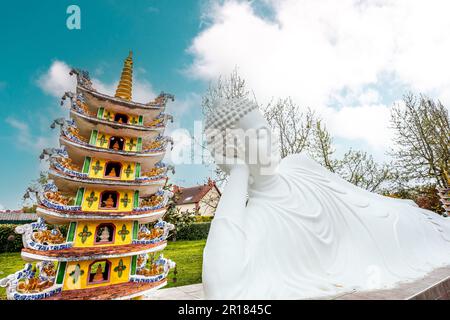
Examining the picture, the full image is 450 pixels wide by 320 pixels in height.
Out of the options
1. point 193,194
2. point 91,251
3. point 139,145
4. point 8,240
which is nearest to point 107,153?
point 139,145

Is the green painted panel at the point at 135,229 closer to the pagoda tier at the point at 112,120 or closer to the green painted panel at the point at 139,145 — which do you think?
the green painted panel at the point at 139,145

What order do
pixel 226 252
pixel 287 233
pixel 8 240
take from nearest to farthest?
pixel 226 252 → pixel 287 233 → pixel 8 240

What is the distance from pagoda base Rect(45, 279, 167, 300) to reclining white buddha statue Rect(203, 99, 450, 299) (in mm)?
4741

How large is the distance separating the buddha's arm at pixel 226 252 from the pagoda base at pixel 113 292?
475cm

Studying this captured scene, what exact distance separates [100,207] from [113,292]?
7.03ft

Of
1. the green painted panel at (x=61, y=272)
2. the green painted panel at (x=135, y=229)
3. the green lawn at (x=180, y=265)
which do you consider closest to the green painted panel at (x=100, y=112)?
the green painted panel at (x=135, y=229)

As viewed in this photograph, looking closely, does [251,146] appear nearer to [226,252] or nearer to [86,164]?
[226,252]

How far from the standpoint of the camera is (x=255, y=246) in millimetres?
1489

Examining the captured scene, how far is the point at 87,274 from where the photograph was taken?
5.49 m

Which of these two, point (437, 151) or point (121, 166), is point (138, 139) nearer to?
point (121, 166)

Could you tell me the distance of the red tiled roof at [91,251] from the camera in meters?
4.93
